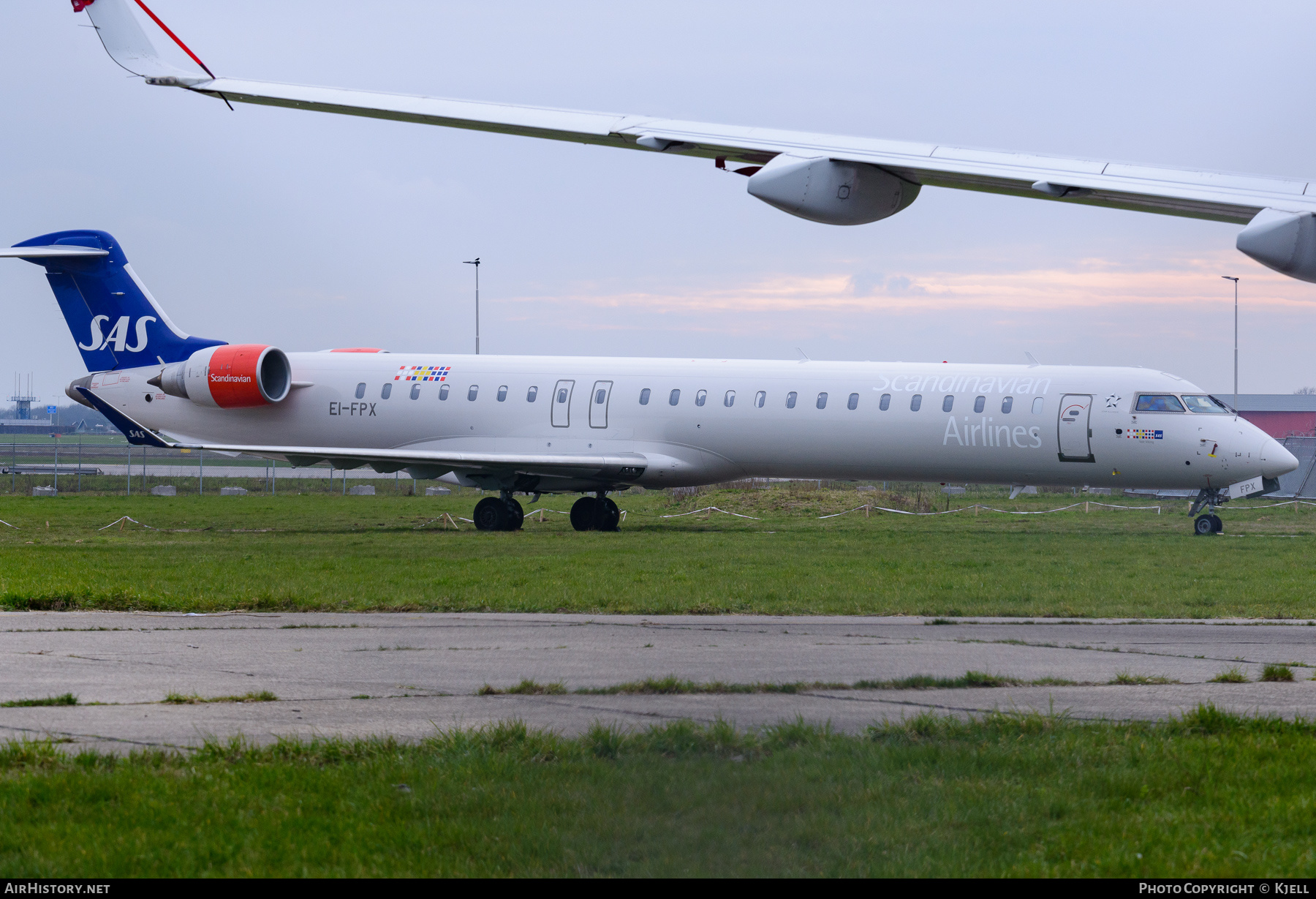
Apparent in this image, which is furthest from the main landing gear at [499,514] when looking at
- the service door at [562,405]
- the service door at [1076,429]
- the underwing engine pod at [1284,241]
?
the underwing engine pod at [1284,241]

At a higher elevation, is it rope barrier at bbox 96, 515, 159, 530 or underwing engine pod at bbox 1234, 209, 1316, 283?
underwing engine pod at bbox 1234, 209, 1316, 283

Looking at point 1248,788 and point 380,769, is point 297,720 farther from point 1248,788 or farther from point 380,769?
point 1248,788

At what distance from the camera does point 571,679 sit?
8.28m

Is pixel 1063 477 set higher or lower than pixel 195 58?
lower

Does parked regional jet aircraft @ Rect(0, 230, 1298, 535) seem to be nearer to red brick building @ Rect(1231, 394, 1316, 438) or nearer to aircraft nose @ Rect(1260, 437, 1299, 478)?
aircraft nose @ Rect(1260, 437, 1299, 478)

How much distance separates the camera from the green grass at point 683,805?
443cm

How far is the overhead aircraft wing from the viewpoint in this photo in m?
24.7

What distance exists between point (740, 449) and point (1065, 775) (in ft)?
63.7

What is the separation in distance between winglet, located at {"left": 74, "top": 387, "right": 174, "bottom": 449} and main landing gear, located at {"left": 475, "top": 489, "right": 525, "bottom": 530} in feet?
20.4

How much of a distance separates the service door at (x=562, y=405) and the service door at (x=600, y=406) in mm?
448

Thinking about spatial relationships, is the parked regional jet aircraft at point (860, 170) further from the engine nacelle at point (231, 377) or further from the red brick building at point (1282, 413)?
the red brick building at point (1282, 413)

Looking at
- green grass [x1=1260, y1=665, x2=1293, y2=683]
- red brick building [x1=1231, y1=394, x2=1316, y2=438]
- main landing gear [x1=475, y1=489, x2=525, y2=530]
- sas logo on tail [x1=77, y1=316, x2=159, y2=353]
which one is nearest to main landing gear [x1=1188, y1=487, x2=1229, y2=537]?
main landing gear [x1=475, y1=489, x2=525, y2=530]

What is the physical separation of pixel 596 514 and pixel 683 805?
2107 cm

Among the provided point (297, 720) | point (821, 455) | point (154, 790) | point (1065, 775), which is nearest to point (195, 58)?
point (297, 720)
